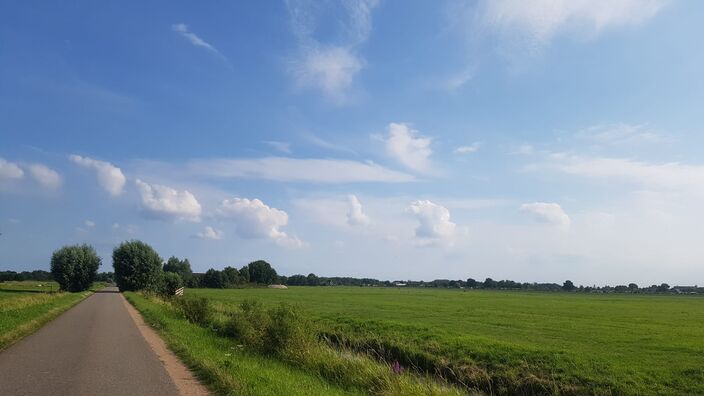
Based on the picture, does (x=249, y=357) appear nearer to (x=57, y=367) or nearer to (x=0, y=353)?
(x=57, y=367)

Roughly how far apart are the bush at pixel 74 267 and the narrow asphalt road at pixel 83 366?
79460 mm

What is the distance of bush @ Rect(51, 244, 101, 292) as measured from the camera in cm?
9225

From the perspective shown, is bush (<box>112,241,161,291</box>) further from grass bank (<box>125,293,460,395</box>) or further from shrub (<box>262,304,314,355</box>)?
shrub (<box>262,304,314,355</box>)

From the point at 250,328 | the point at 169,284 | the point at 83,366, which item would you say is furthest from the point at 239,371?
the point at 169,284

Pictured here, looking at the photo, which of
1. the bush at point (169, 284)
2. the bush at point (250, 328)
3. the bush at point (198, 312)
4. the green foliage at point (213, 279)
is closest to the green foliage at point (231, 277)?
the green foliage at point (213, 279)

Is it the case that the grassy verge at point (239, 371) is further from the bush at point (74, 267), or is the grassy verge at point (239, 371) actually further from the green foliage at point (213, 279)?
the green foliage at point (213, 279)

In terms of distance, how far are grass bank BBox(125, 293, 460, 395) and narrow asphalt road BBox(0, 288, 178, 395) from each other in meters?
1.16

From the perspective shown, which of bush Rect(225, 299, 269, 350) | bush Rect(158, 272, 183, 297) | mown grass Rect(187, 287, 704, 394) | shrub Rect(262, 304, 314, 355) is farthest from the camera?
bush Rect(158, 272, 183, 297)

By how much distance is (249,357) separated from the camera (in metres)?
16.8

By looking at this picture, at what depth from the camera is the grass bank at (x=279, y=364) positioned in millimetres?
11867

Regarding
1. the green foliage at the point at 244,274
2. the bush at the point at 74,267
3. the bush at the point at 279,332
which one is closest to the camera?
the bush at the point at 279,332

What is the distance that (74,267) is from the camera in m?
93.9

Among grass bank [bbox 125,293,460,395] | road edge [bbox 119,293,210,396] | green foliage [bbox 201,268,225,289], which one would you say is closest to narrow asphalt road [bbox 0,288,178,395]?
road edge [bbox 119,293,210,396]

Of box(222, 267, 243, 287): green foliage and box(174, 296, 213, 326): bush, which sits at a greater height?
box(222, 267, 243, 287): green foliage
